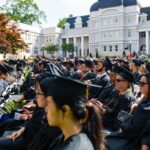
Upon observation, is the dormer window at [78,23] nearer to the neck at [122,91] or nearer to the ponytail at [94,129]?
the neck at [122,91]

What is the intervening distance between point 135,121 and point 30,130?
131 centimetres

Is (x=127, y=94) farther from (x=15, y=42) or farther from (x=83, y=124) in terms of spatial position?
(x=15, y=42)

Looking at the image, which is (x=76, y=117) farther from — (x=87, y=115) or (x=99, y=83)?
(x=99, y=83)

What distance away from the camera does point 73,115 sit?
7.06 ft

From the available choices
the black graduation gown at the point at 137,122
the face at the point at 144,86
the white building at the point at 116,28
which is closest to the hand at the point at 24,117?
the black graduation gown at the point at 137,122

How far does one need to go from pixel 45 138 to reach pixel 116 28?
65.9 m

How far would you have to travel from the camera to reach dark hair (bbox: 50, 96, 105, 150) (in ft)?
7.06

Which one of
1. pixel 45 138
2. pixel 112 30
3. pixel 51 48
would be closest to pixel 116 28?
pixel 112 30

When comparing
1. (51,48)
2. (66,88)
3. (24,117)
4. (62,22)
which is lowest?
(24,117)

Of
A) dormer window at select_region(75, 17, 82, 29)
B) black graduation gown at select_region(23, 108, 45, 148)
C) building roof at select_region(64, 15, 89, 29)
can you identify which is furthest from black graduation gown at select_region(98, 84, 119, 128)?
dormer window at select_region(75, 17, 82, 29)

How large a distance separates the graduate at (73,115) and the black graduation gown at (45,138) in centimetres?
118

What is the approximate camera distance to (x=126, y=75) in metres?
5.50

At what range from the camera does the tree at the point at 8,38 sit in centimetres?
2933

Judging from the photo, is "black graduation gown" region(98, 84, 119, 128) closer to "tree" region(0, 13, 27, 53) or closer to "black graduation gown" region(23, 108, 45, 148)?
"black graduation gown" region(23, 108, 45, 148)
